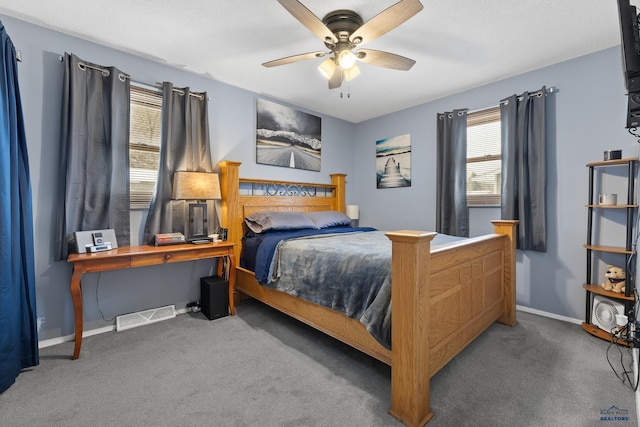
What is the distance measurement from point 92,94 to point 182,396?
8.34ft

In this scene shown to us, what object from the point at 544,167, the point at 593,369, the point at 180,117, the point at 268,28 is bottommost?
the point at 593,369

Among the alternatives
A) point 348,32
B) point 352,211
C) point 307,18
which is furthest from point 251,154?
point 307,18

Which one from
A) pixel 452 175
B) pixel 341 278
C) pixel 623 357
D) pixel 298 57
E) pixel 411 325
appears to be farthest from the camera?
pixel 452 175

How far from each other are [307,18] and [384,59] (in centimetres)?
78

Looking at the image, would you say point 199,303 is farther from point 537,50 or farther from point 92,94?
point 537,50

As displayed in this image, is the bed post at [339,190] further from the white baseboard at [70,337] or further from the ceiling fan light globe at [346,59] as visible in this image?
the white baseboard at [70,337]

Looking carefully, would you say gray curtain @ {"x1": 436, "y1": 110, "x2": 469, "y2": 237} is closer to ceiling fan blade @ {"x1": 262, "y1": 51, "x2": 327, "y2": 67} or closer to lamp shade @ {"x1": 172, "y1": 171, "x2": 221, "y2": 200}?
ceiling fan blade @ {"x1": 262, "y1": 51, "x2": 327, "y2": 67}

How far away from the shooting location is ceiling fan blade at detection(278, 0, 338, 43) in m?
1.66

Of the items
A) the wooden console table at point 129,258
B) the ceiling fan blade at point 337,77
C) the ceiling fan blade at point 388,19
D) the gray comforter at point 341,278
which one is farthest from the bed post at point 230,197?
the ceiling fan blade at point 388,19

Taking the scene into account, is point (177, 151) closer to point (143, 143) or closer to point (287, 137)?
point (143, 143)

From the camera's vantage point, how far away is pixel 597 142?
2662mm

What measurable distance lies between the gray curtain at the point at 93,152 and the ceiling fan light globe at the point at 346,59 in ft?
6.58

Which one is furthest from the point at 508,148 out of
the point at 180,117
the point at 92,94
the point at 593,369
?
the point at 92,94

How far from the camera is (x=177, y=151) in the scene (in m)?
2.96
